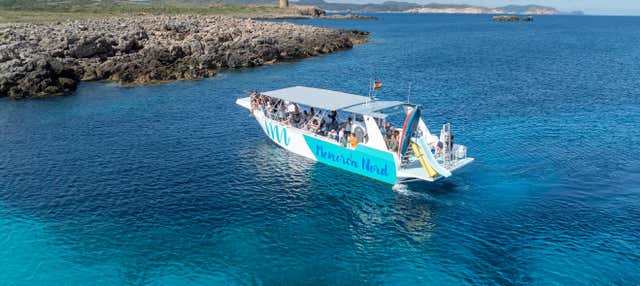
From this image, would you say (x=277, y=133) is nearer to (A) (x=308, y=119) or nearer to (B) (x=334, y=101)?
(A) (x=308, y=119)

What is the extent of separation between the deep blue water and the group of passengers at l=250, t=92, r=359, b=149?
2.23 m

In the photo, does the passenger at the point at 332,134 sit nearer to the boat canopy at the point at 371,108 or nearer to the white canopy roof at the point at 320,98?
the white canopy roof at the point at 320,98

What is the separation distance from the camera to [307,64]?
70.7m

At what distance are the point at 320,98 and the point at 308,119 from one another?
1.76 m

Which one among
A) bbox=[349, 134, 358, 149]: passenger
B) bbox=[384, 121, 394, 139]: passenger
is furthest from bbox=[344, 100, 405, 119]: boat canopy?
bbox=[349, 134, 358, 149]: passenger

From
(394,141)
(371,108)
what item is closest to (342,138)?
(371,108)

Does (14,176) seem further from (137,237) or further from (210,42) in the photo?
(210,42)

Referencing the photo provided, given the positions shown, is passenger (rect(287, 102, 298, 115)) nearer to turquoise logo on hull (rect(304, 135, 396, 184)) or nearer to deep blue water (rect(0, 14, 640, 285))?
deep blue water (rect(0, 14, 640, 285))

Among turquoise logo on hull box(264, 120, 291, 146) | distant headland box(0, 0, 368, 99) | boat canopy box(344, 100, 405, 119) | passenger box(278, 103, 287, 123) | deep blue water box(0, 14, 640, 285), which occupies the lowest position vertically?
deep blue water box(0, 14, 640, 285)

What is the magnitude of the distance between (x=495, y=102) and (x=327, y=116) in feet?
71.2

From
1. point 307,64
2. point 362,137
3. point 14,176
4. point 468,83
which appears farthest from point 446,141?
point 307,64

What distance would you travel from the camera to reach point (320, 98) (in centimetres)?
3106

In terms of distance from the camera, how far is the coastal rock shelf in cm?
5241

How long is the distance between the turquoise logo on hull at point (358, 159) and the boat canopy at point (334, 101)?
86.7 inches
